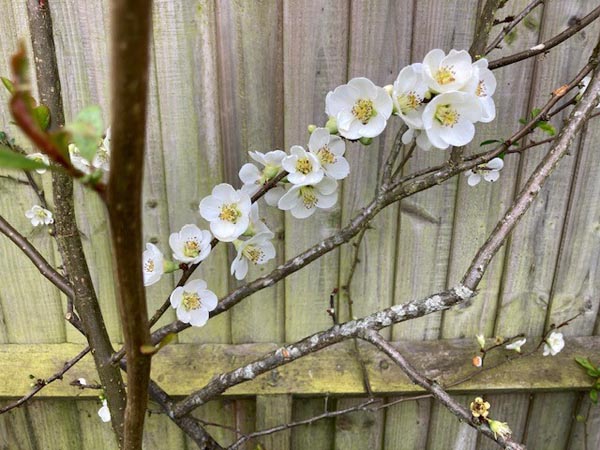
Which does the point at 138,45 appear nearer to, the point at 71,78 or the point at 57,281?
the point at 57,281

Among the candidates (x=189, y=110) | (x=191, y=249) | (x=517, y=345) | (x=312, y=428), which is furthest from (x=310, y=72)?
(x=312, y=428)

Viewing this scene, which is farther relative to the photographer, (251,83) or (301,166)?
(251,83)

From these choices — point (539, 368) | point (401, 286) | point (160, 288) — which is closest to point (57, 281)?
point (160, 288)

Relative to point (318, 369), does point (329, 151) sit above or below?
above

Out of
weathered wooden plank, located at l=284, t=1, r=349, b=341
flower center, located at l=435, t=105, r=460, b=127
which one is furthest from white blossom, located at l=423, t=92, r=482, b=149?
weathered wooden plank, located at l=284, t=1, r=349, b=341

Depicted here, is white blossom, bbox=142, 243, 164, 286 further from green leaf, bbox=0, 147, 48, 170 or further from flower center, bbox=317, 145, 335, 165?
green leaf, bbox=0, 147, 48, 170

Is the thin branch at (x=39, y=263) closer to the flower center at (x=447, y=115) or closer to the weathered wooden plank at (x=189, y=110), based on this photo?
the weathered wooden plank at (x=189, y=110)

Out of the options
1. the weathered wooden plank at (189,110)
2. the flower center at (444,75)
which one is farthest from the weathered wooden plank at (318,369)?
the flower center at (444,75)

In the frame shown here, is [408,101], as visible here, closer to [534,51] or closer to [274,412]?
[534,51]
